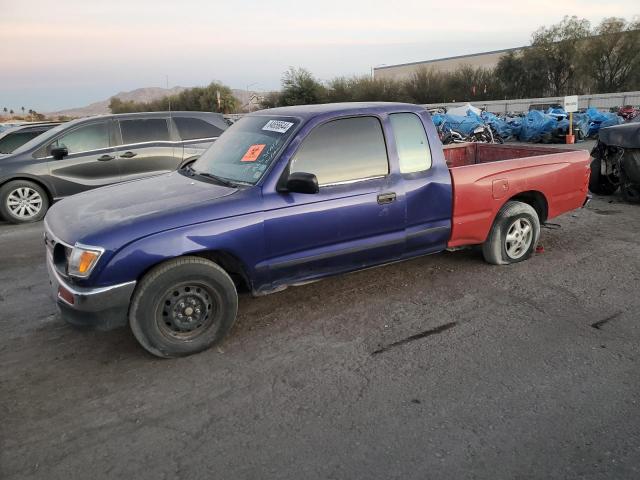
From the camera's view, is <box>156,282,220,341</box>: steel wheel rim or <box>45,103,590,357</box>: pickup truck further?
<box>156,282,220,341</box>: steel wheel rim

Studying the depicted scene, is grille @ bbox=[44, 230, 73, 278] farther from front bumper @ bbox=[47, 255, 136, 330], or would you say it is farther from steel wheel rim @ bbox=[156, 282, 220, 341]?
steel wheel rim @ bbox=[156, 282, 220, 341]

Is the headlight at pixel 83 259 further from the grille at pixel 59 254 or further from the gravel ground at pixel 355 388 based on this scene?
the gravel ground at pixel 355 388

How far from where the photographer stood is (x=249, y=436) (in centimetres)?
293

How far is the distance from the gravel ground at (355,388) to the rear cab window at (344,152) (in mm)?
1175

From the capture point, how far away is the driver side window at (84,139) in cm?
886

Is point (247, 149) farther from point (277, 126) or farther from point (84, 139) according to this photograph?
point (84, 139)

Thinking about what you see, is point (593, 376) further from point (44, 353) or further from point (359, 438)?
point (44, 353)

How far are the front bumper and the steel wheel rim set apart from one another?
24cm

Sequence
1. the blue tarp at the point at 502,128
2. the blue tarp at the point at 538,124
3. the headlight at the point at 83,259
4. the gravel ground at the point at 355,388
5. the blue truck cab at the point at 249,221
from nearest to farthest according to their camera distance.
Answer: the gravel ground at the point at 355,388 → the headlight at the point at 83,259 → the blue truck cab at the point at 249,221 → the blue tarp at the point at 538,124 → the blue tarp at the point at 502,128

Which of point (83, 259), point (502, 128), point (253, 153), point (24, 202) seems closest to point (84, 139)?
point (24, 202)

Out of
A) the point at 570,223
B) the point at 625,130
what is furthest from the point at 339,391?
the point at 625,130

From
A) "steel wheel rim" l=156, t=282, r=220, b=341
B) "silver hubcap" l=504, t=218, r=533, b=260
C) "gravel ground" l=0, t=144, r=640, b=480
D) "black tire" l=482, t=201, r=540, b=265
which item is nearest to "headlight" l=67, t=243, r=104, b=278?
"steel wheel rim" l=156, t=282, r=220, b=341

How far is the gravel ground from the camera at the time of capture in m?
2.72

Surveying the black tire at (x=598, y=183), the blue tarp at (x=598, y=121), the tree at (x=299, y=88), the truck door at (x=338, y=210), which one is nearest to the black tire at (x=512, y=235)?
the truck door at (x=338, y=210)
